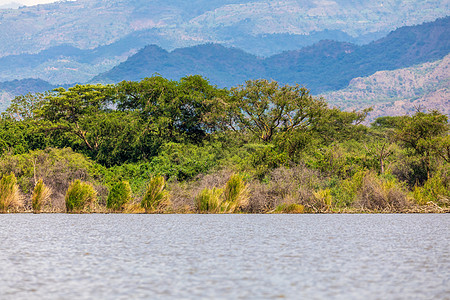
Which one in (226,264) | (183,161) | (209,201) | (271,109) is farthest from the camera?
(271,109)

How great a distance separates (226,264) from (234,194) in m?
18.5

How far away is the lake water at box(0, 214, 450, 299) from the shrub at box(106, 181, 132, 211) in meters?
11.2

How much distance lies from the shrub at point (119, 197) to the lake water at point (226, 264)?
1116 cm

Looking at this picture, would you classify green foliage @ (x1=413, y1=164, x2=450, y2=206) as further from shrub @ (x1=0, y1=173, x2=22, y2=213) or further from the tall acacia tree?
shrub @ (x1=0, y1=173, x2=22, y2=213)

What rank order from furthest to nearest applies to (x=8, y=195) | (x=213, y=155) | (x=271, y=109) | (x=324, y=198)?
(x=271, y=109) < (x=213, y=155) < (x=324, y=198) < (x=8, y=195)

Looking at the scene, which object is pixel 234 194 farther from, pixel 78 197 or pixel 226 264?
pixel 226 264

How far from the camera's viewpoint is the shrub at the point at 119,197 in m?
28.7

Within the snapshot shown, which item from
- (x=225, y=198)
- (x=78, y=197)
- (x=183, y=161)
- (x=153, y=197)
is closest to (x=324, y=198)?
(x=225, y=198)

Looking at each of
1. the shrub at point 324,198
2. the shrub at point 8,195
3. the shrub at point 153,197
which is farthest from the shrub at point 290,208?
the shrub at point 8,195

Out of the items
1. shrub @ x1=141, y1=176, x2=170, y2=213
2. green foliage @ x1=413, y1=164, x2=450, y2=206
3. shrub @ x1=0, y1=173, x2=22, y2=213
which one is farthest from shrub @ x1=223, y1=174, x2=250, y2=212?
shrub @ x1=0, y1=173, x2=22, y2=213

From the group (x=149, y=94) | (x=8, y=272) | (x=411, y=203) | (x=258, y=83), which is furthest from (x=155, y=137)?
(x=8, y=272)

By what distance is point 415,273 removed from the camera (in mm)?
9086

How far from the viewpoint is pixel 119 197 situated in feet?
94.0

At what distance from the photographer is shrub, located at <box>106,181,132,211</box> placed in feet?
94.1
